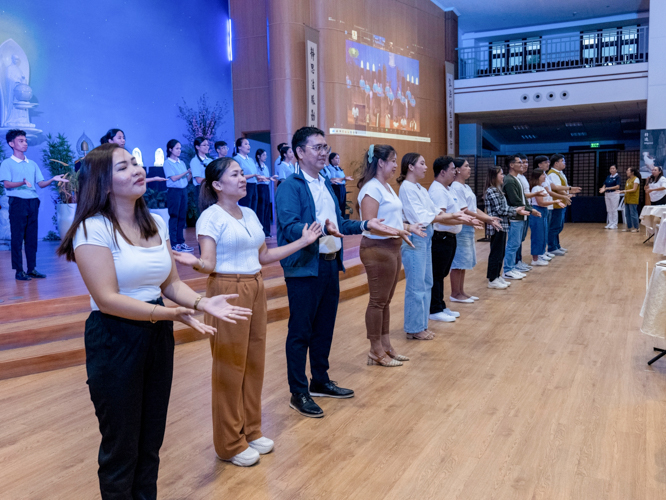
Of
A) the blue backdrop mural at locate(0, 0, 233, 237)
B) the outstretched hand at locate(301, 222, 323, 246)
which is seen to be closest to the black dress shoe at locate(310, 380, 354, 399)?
the outstretched hand at locate(301, 222, 323, 246)

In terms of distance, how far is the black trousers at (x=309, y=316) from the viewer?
2.79 meters

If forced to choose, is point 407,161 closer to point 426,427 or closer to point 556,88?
point 426,427

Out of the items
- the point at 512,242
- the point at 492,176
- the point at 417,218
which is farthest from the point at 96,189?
the point at 512,242

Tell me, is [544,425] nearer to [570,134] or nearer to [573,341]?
[573,341]

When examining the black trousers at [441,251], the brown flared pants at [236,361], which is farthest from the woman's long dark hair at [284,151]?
the brown flared pants at [236,361]

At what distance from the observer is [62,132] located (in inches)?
350

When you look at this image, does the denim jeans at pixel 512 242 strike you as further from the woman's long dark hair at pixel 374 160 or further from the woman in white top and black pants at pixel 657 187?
the woman in white top and black pants at pixel 657 187

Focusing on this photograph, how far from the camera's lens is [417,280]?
4.05 meters

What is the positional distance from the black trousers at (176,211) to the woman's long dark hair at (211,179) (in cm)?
458

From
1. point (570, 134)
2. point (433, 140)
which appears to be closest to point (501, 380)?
point (433, 140)

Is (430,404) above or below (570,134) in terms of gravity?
below

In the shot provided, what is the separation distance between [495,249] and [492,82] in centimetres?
944

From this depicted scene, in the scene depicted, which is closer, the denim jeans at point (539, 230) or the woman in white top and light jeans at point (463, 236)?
the woman in white top and light jeans at point (463, 236)

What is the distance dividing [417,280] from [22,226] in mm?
3665
